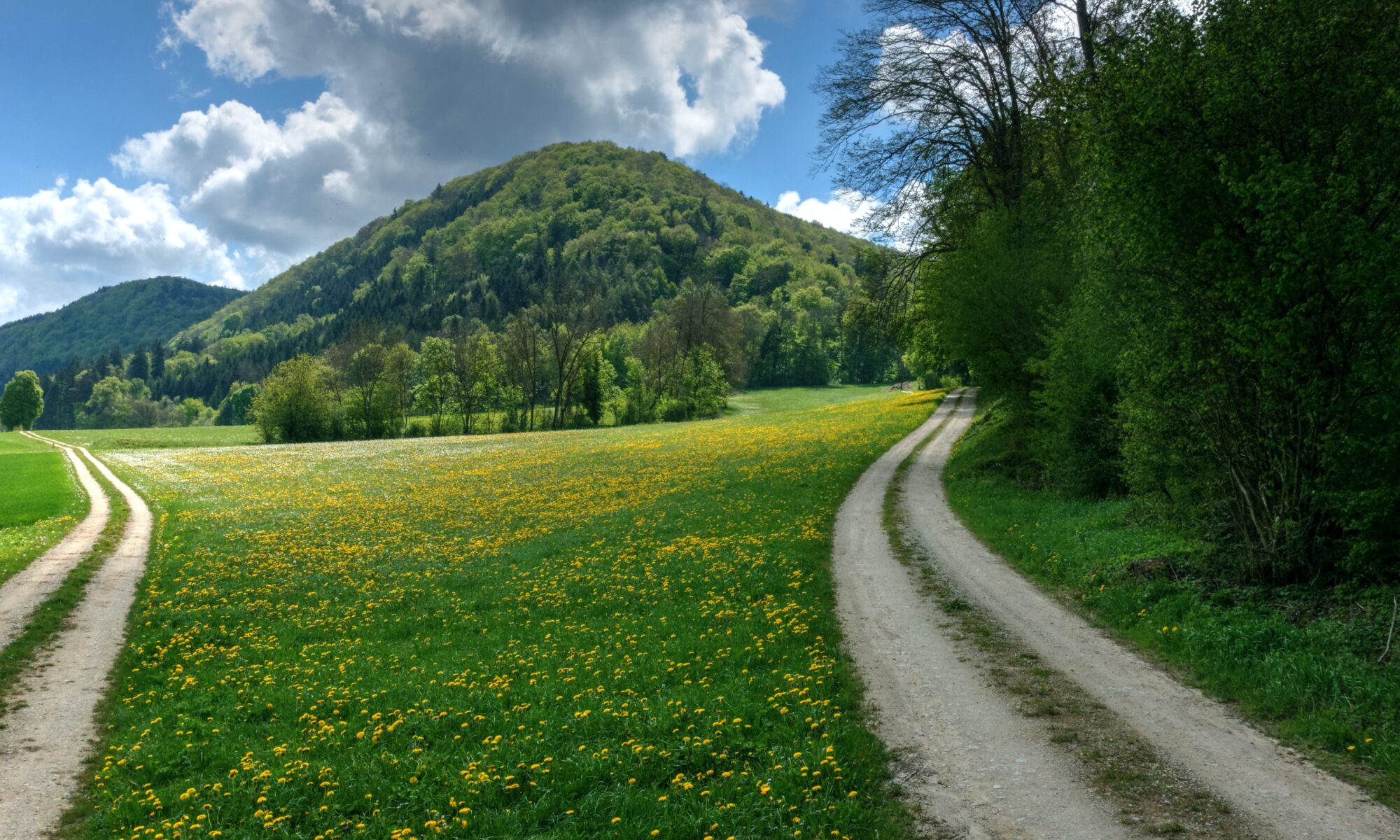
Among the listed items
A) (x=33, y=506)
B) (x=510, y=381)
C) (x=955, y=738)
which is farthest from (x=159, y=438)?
(x=955, y=738)

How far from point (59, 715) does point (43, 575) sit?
1183 cm

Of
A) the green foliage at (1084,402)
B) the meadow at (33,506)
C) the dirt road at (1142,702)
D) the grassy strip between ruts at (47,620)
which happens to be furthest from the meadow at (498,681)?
the green foliage at (1084,402)

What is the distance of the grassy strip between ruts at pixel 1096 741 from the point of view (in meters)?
6.95

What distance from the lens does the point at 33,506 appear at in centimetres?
3167

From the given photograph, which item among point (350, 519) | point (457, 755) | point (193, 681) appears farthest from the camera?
point (350, 519)

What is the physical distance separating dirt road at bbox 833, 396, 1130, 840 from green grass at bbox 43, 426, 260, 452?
78925 millimetres

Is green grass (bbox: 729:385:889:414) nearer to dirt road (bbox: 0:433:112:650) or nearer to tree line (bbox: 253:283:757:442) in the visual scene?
tree line (bbox: 253:283:757:442)

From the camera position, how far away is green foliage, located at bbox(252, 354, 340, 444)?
80500 millimetres

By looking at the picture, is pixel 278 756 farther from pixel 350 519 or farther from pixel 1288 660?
pixel 350 519

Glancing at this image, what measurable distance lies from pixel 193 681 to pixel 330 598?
18.2 feet

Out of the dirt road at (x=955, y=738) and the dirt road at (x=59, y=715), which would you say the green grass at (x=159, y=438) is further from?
the dirt road at (x=955, y=738)

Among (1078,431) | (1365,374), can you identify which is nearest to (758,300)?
(1078,431)

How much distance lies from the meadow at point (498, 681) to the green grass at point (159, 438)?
56962mm

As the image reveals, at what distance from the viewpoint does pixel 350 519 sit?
96.2 ft
